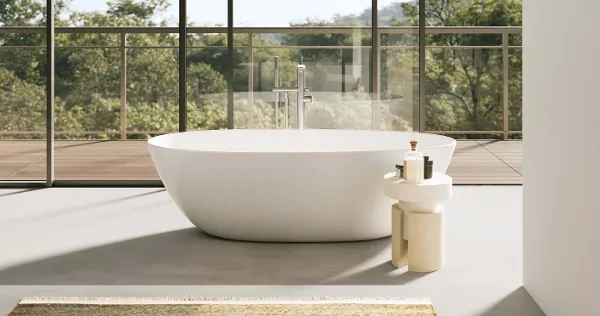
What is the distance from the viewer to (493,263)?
3.25m

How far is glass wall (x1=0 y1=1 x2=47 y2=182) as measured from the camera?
5367 mm

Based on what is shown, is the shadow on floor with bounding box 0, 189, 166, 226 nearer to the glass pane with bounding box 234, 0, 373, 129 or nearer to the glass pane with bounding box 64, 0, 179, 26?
the glass pane with bounding box 234, 0, 373, 129

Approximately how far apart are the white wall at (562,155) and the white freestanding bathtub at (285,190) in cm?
85

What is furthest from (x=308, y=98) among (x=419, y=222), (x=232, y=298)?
(x=232, y=298)

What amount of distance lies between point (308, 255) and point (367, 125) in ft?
7.20

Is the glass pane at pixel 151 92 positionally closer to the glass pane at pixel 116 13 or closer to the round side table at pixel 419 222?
the glass pane at pixel 116 13

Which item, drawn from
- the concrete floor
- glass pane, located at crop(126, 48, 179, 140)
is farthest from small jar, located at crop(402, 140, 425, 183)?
glass pane, located at crop(126, 48, 179, 140)

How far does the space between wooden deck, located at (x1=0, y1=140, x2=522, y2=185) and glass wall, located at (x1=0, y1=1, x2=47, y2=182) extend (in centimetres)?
2

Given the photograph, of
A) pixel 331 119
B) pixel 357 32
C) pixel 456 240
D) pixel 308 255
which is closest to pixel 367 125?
pixel 331 119

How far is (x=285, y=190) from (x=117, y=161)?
2.46 metres

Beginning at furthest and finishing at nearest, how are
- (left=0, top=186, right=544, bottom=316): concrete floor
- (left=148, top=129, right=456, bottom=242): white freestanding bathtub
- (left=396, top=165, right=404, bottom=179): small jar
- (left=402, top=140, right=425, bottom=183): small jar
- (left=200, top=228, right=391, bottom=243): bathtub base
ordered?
1. (left=200, top=228, right=391, bottom=243): bathtub base
2. (left=148, top=129, right=456, bottom=242): white freestanding bathtub
3. (left=396, top=165, right=404, bottom=179): small jar
4. (left=402, top=140, right=425, bottom=183): small jar
5. (left=0, top=186, right=544, bottom=316): concrete floor

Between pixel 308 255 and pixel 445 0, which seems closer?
pixel 308 255

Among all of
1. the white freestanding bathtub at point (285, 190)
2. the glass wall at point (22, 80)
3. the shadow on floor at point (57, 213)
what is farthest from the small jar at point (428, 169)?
the glass wall at point (22, 80)

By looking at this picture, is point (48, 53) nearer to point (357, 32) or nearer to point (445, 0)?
point (357, 32)
